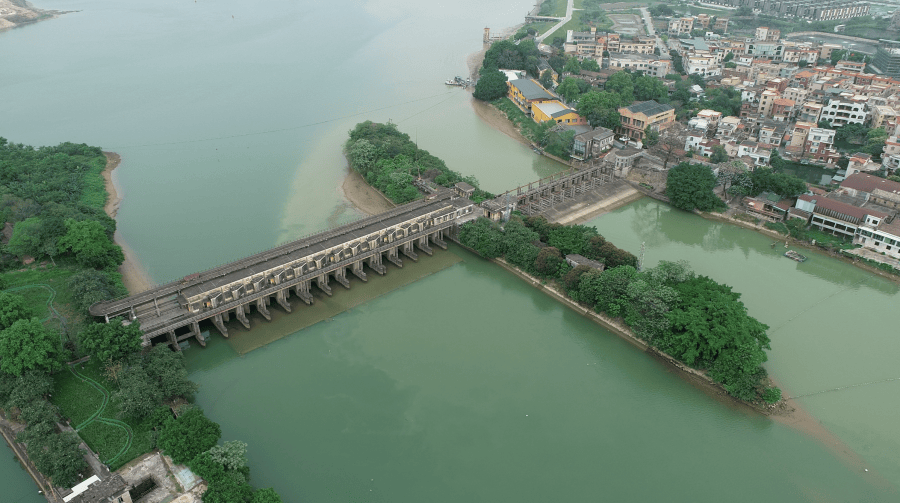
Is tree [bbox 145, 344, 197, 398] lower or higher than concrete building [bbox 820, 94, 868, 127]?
lower

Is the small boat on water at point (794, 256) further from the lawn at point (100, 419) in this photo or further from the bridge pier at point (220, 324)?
the lawn at point (100, 419)

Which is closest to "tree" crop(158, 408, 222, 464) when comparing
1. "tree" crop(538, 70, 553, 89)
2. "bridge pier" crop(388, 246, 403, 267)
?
"bridge pier" crop(388, 246, 403, 267)

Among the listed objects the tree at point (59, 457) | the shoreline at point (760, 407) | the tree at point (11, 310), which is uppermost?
the tree at point (11, 310)

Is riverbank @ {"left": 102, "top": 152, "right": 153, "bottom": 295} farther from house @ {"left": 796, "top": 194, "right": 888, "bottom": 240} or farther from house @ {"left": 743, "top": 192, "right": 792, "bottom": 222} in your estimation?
house @ {"left": 796, "top": 194, "right": 888, "bottom": 240}

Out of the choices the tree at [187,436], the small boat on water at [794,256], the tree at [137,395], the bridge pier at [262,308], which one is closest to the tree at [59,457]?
the tree at [137,395]

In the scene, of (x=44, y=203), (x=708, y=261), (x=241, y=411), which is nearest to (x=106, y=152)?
(x=44, y=203)

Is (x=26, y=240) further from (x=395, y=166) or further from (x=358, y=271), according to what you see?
(x=395, y=166)

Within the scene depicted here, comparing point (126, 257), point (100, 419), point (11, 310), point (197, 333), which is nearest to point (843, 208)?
point (197, 333)
